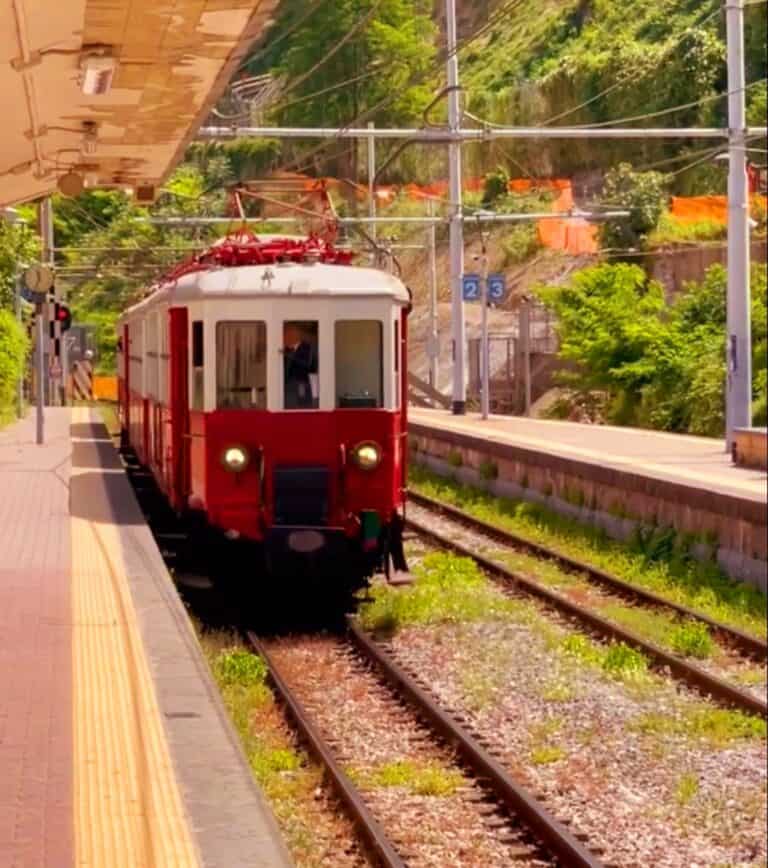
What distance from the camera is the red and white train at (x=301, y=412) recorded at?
13.9 meters

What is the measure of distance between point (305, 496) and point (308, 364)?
94 centimetres

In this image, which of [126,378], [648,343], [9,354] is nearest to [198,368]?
[126,378]

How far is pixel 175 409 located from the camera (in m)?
15.4

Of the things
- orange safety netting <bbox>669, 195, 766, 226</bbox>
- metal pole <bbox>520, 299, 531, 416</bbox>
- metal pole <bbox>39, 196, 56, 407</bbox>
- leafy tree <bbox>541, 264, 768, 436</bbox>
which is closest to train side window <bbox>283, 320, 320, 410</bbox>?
metal pole <bbox>39, 196, 56, 407</bbox>

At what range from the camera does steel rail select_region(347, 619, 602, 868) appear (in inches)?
317

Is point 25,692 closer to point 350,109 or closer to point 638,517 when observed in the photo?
point 638,517

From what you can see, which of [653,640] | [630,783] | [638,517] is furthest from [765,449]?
[630,783]

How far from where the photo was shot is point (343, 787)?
9141mm

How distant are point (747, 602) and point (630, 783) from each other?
605cm

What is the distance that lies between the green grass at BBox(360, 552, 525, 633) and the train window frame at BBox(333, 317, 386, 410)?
1.60 metres

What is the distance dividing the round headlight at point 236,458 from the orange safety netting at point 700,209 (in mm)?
28822

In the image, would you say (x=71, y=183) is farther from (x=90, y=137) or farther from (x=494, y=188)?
(x=494, y=188)

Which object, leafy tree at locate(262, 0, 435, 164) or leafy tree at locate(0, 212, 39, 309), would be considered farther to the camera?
leafy tree at locate(0, 212, 39, 309)

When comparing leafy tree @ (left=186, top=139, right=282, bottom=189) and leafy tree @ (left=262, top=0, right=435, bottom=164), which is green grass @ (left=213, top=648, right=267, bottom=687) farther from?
leafy tree @ (left=186, top=139, right=282, bottom=189)
